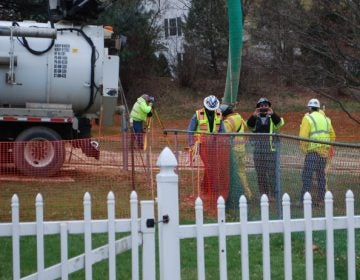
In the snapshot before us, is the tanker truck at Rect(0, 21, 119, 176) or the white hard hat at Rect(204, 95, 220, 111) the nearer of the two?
the white hard hat at Rect(204, 95, 220, 111)

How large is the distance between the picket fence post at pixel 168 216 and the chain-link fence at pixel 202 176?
2.91m

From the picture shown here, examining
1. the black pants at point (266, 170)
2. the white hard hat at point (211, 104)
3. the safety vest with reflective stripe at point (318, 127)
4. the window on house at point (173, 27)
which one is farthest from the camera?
the window on house at point (173, 27)

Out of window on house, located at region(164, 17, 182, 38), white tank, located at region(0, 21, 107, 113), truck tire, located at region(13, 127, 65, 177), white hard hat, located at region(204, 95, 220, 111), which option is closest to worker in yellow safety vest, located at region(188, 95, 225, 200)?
white hard hat, located at region(204, 95, 220, 111)

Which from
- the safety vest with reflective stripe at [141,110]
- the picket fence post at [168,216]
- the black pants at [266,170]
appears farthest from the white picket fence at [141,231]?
the safety vest with reflective stripe at [141,110]

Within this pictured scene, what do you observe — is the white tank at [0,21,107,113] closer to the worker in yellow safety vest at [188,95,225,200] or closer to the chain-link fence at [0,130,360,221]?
the chain-link fence at [0,130,360,221]

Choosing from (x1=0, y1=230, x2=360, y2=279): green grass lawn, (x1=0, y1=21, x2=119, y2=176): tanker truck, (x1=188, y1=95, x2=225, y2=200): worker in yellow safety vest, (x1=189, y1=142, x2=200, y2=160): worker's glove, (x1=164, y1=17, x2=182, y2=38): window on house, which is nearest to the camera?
(x1=0, y1=230, x2=360, y2=279): green grass lawn

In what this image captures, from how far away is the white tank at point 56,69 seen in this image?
1405 cm

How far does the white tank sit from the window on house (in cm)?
3021

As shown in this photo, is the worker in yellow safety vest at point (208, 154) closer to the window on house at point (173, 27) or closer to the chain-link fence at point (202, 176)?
the chain-link fence at point (202, 176)

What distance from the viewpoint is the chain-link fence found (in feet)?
26.1

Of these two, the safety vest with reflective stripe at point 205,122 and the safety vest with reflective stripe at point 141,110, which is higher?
the safety vest with reflective stripe at point 141,110

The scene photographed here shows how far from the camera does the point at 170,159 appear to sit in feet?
15.5

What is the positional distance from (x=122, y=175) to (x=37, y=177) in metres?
1.62

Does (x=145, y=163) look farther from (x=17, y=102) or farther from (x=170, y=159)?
(x=170, y=159)
